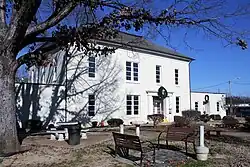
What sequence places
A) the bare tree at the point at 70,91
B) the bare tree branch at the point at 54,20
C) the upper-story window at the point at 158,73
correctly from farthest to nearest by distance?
the upper-story window at the point at 158,73, the bare tree at the point at 70,91, the bare tree branch at the point at 54,20

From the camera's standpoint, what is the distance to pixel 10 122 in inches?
410

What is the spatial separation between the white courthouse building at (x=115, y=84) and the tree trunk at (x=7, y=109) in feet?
31.4

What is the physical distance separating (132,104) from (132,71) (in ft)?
10.5

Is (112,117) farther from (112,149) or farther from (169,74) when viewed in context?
(112,149)

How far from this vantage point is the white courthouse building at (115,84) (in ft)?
74.7

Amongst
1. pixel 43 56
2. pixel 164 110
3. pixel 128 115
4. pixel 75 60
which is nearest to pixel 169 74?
pixel 164 110

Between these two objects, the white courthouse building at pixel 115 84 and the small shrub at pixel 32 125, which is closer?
the small shrub at pixel 32 125

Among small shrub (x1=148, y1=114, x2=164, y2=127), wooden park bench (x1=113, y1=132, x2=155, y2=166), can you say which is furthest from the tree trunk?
small shrub (x1=148, y1=114, x2=164, y2=127)

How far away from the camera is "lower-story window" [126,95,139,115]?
27.4 m

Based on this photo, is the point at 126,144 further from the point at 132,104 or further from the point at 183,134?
the point at 132,104

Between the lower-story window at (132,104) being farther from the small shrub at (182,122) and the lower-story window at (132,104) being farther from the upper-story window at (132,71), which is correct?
the small shrub at (182,122)

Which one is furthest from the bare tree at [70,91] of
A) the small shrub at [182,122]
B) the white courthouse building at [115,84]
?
the small shrub at [182,122]

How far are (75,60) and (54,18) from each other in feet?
43.4

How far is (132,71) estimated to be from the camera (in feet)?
91.5
